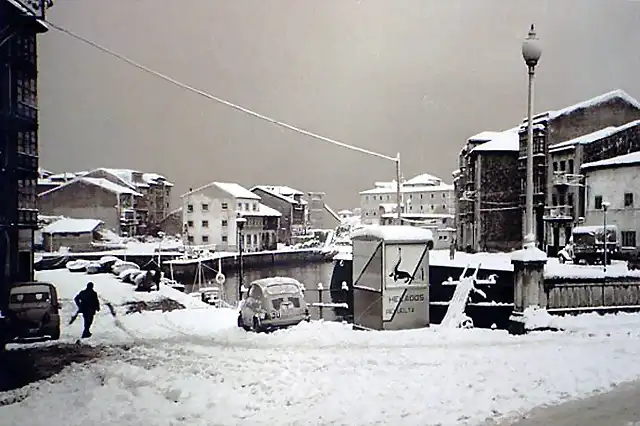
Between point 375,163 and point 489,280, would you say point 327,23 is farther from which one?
point 489,280

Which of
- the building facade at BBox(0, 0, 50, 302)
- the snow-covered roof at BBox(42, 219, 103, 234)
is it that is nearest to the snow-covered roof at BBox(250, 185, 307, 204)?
the snow-covered roof at BBox(42, 219, 103, 234)

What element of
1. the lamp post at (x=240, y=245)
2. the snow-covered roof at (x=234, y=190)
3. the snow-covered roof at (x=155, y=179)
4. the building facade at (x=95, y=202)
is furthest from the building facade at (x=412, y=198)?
the building facade at (x=95, y=202)

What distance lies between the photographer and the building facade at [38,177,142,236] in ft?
9.79

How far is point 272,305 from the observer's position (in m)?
3.54

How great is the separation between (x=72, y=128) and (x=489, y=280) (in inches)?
120

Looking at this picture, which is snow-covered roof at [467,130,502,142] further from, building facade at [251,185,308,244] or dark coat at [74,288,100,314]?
dark coat at [74,288,100,314]

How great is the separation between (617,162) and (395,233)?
4.97 ft

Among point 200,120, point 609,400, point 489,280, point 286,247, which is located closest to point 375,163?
point 286,247

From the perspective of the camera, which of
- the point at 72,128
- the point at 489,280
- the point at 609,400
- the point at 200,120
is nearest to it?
the point at 72,128

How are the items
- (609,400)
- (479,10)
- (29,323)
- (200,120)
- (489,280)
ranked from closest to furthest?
(29,323) → (200,120) → (609,400) → (479,10) → (489,280)

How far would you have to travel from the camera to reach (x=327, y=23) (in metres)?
3.85

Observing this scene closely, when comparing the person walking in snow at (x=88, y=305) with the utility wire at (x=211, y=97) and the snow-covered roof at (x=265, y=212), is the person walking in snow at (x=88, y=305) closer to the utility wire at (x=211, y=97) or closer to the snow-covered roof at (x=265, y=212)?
the snow-covered roof at (x=265, y=212)

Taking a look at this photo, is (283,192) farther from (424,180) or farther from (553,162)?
(553,162)

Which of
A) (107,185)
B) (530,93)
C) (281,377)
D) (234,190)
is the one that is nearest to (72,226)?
(107,185)
